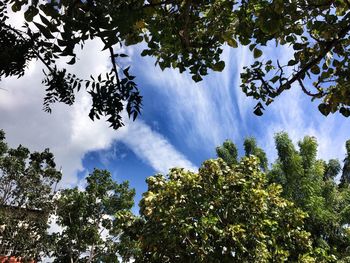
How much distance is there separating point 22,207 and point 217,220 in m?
17.6

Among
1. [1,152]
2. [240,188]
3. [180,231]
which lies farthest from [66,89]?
[1,152]

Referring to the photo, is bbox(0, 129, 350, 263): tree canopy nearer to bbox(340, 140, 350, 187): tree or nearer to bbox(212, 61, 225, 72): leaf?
bbox(340, 140, 350, 187): tree

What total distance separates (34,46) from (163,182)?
8.98 meters

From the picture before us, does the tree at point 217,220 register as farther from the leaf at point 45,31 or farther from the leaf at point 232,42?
the leaf at point 45,31

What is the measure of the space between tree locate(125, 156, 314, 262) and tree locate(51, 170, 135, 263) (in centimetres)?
1587

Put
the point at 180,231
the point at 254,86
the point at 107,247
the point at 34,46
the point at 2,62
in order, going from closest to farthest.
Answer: the point at 2,62, the point at 34,46, the point at 254,86, the point at 180,231, the point at 107,247

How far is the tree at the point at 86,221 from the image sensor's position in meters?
25.5

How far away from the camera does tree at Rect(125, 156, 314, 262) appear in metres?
8.59

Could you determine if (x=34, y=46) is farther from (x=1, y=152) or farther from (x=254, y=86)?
(x=1, y=152)

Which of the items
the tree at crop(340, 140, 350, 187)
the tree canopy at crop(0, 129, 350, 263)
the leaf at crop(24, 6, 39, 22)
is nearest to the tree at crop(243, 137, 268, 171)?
the tree canopy at crop(0, 129, 350, 263)

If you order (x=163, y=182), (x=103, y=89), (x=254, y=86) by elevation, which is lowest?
(x=103, y=89)

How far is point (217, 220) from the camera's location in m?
8.58

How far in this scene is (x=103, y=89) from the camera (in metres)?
1.70

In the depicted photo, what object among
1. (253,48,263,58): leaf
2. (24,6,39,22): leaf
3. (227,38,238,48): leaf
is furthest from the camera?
(253,48,263,58): leaf
